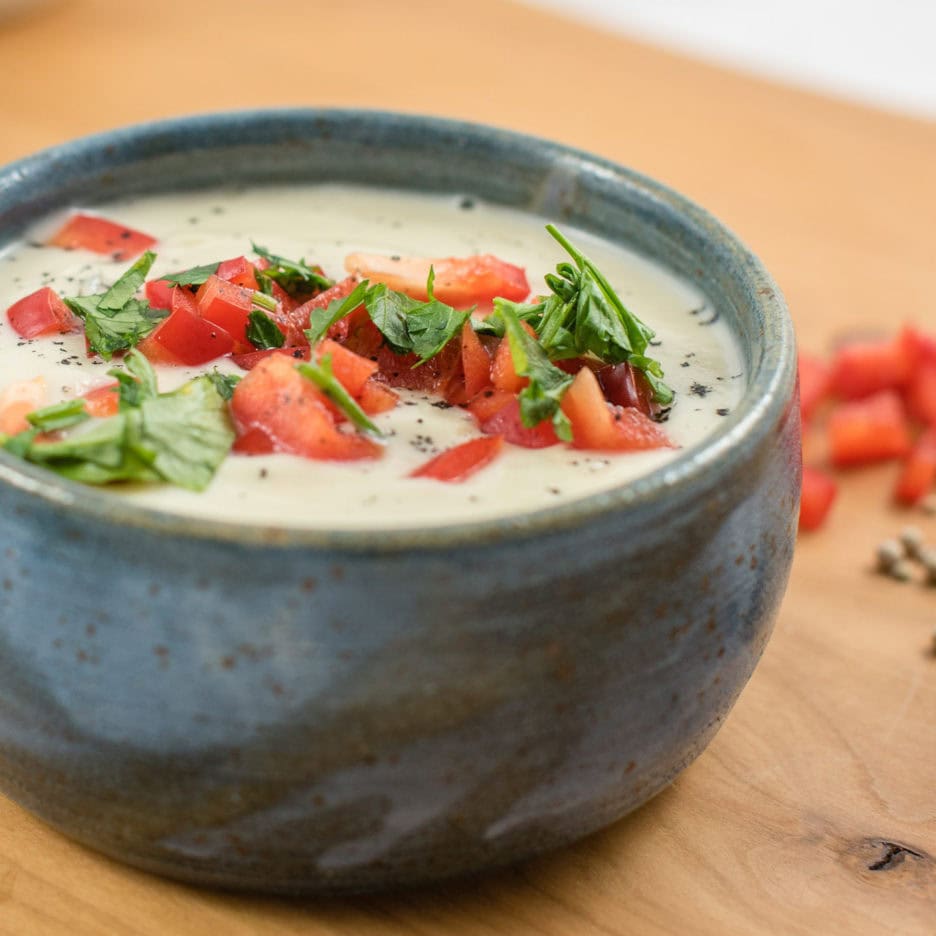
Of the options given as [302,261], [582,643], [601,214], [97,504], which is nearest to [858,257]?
[601,214]

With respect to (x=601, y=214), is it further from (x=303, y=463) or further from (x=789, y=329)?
(x=303, y=463)

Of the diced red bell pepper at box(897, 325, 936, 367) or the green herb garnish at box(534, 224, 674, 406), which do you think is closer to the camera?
the green herb garnish at box(534, 224, 674, 406)

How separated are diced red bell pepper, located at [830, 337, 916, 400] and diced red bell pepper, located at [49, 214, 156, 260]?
4.64 ft

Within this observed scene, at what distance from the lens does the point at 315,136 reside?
2568 millimetres

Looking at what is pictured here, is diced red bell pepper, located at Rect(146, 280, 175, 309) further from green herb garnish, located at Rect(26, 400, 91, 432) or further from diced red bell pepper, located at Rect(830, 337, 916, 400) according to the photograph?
diced red bell pepper, located at Rect(830, 337, 916, 400)

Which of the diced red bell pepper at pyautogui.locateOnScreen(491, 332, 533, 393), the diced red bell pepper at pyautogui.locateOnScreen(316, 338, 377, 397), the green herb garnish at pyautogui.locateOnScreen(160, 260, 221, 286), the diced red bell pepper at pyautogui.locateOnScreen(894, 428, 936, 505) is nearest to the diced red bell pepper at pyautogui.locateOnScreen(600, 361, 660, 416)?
the diced red bell pepper at pyautogui.locateOnScreen(491, 332, 533, 393)

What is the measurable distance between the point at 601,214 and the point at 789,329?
2.01 ft

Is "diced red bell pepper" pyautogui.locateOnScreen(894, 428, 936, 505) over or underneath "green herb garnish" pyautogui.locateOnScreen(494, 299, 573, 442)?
underneath

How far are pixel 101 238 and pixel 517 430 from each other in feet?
3.09

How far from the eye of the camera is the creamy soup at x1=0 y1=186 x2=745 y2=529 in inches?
63.5

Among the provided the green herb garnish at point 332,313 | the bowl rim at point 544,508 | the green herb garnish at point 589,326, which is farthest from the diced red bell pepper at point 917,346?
the green herb garnish at point 332,313

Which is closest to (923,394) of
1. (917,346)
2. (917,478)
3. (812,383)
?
(917,346)

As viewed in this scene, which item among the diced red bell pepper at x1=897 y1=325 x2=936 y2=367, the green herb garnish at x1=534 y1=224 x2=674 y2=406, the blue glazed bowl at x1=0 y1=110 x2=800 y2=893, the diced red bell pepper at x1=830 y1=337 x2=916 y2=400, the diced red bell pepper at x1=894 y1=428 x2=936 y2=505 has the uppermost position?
the green herb garnish at x1=534 y1=224 x2=674 y2=406

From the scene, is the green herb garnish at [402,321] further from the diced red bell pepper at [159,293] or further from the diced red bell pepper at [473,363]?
the diced red bell pepper at [159,293]
